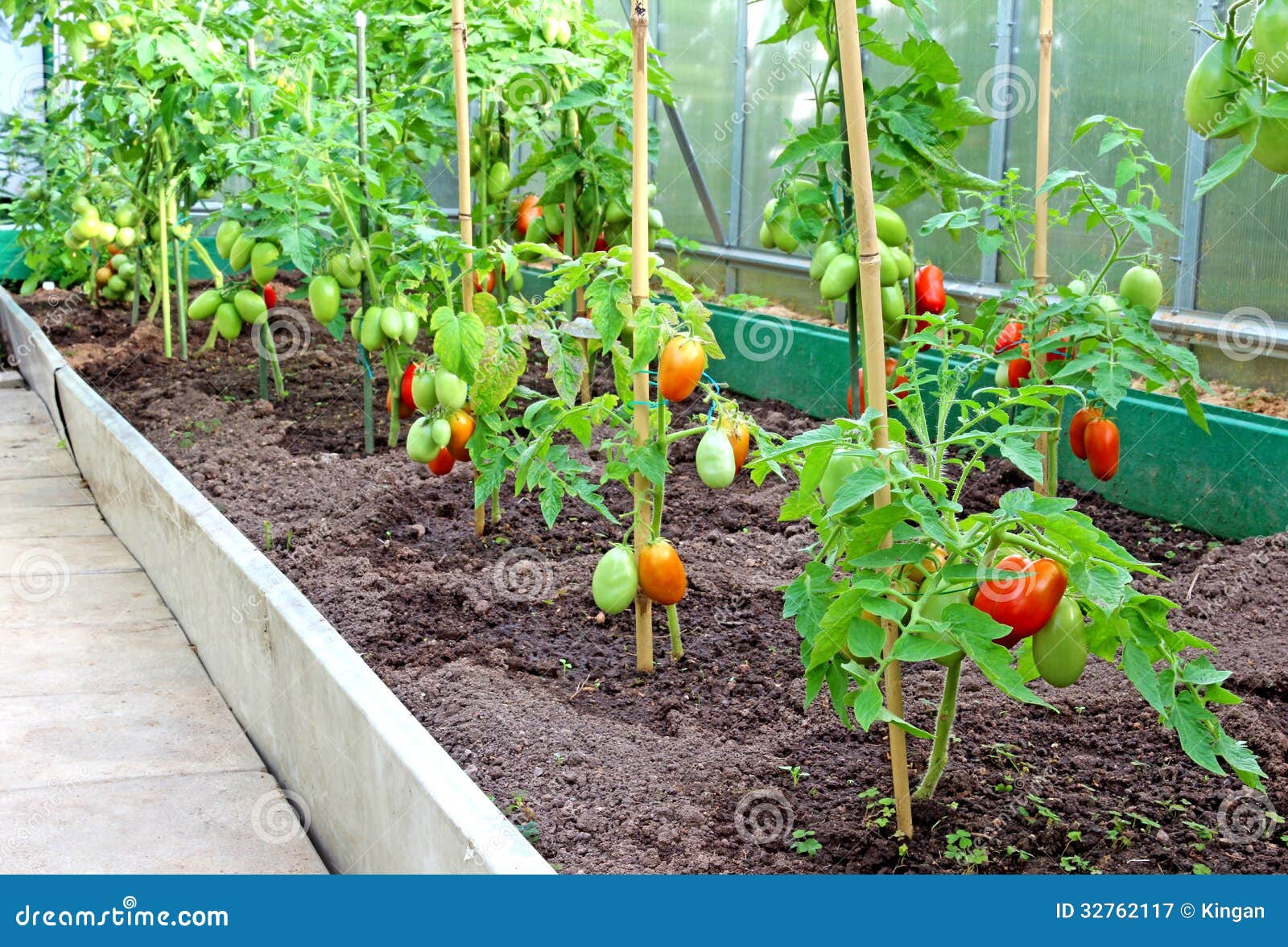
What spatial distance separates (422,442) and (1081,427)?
157cm

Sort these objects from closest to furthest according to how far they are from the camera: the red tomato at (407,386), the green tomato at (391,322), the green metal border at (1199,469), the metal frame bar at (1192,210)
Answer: the green metal border at (1199,469) < the green tomato at (391,322) < the red tomato at (407,386) < the metal frame bar at (1192,210)

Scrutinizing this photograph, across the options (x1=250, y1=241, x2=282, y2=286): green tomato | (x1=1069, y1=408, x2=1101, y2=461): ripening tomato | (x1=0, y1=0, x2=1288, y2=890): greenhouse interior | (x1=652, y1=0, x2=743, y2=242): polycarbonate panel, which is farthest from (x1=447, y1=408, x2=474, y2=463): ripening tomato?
(x1=652, y1=0, x2=743, y2=242): polycarbonate panel

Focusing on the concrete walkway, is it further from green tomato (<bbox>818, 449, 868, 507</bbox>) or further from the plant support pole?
green tomato (<bbox>818, 449, 868, 507</bbox>)

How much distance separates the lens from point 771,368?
4.85 m

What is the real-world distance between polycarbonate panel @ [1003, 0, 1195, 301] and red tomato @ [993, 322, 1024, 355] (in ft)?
2.08

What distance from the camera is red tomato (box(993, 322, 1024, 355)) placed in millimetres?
3252

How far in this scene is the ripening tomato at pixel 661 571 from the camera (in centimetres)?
230

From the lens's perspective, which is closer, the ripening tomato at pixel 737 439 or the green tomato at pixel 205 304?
the ripening tomato at pixel 737 439

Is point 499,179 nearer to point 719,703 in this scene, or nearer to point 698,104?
point 698,104

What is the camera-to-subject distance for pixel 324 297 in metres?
3.58

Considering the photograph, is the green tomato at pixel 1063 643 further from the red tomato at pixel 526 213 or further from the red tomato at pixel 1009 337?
the red tomato at pixel 526 213

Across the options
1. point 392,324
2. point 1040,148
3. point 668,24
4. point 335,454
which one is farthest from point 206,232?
point 1040,148

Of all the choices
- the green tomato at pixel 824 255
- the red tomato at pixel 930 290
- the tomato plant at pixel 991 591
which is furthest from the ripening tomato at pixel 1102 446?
the tomato plant at pixel 991 591
